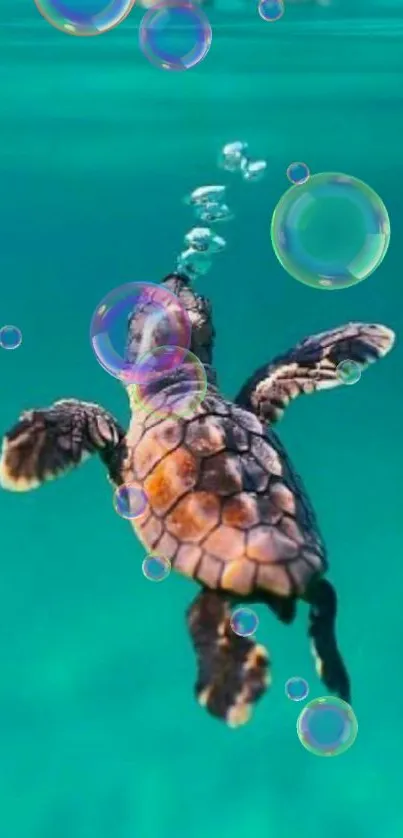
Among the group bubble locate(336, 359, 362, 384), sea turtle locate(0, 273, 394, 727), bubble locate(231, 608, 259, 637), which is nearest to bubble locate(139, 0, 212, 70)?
bubble locate(336, 359, 362, 384)

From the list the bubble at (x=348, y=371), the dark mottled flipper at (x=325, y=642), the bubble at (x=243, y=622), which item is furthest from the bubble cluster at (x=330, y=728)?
the bubble at (x=348, y=371)

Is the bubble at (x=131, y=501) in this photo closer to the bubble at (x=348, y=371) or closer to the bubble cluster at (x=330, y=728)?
the bubble cluster at (x=330, y=728)

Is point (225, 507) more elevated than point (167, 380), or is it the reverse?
point (167, 380)

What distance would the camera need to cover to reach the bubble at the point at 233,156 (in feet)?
44.7

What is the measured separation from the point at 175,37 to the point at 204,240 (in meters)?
4.66

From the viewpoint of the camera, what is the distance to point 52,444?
563cm

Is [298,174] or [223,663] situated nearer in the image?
[223,663]

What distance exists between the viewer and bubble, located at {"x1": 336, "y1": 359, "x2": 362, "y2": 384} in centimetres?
634

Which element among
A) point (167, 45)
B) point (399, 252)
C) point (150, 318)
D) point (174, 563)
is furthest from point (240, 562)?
point (399, 252)

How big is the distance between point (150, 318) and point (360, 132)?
8225 millimetres

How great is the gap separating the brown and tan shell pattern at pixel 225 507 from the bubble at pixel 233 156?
8.65 m

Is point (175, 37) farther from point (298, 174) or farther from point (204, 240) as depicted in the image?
point (204, 240)

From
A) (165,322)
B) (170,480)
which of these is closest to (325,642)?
(170,480)

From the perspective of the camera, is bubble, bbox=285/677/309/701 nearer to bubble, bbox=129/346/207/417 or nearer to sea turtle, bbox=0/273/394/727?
sea turtle, bbox=0/273/394/727
